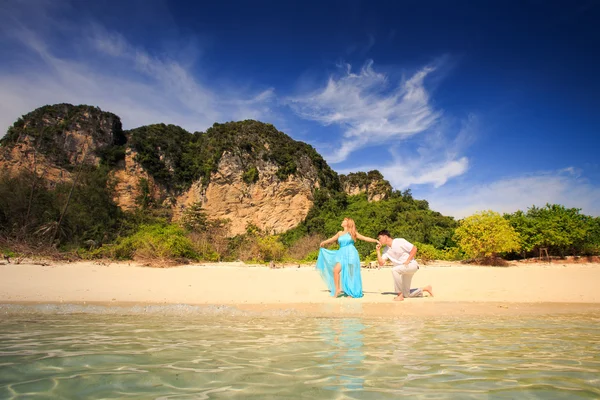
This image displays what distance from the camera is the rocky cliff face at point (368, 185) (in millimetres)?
49469

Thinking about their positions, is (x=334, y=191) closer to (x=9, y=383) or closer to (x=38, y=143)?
(x=38, y=143)

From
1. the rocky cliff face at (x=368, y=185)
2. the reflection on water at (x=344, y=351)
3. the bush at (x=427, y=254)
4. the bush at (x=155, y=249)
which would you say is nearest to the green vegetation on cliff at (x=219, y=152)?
the rocky cliff face at (x=368, y=185)

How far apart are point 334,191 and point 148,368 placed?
1765 inches

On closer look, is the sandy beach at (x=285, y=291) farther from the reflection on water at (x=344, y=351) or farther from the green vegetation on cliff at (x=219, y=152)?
the green vegetation on cliff at (x=219, y=152)

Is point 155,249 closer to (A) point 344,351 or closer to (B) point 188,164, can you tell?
(A) point 344,351

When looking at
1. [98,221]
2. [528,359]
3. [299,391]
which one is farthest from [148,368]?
[98,221]

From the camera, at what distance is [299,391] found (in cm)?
239

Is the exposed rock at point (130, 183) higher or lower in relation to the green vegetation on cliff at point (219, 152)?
lower

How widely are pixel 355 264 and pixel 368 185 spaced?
4444 cm

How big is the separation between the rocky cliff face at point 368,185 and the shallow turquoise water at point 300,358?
147 ft

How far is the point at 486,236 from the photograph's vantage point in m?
16.8

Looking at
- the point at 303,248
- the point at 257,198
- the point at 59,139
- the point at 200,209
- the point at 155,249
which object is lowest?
the point at 155,249

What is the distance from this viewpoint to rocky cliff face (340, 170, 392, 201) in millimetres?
49469

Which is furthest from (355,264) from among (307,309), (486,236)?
(486,236)
